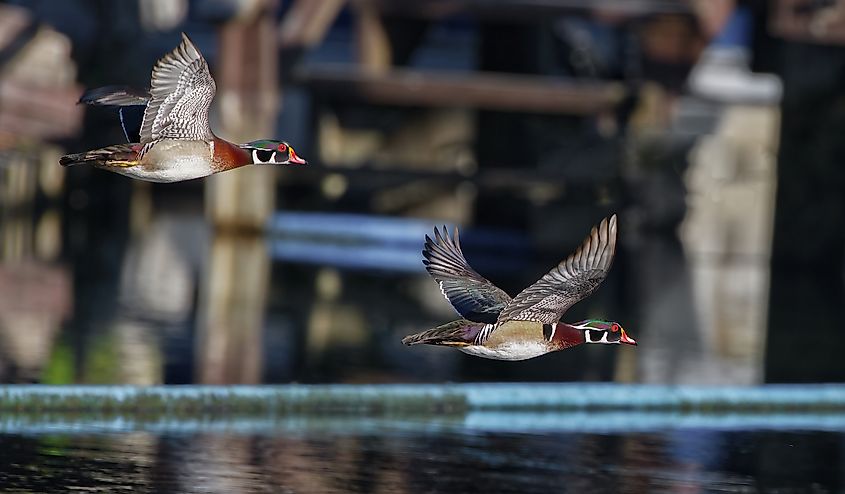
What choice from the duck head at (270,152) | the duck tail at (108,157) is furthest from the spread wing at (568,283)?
the duck tail at (108,157)

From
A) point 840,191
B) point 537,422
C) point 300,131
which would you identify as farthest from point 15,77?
point 537,422

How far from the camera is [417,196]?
945 inches

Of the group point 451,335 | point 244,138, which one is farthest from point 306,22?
point 451,335

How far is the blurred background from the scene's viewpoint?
12258 millimetres

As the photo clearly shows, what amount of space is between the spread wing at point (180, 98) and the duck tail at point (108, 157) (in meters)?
0.10

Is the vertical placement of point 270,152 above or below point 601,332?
above

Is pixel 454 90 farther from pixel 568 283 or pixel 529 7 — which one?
pixel 568 283

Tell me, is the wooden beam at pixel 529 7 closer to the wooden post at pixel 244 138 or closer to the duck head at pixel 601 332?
the wooden post at pixel 244 138

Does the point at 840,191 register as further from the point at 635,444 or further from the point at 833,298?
the point at 635,444

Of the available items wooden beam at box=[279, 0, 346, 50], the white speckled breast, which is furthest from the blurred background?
the white speckled breast

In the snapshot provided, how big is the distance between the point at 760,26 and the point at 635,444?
1206cm

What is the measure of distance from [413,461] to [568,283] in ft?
9.60

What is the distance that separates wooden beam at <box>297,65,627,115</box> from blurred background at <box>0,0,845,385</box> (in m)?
0.03

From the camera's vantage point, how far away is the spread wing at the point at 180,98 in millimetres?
5094
